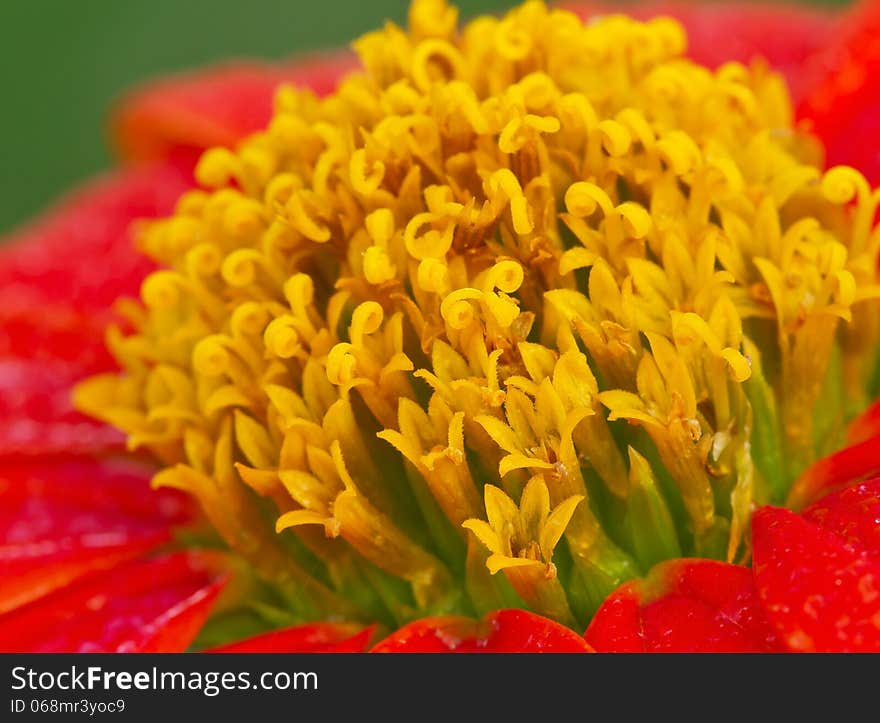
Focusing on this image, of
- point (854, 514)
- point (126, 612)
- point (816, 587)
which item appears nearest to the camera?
point (816, 587)

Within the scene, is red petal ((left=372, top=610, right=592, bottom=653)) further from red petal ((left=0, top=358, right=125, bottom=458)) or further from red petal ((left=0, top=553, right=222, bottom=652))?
red petal ((left=0, top=358, right=125, bottom=458))

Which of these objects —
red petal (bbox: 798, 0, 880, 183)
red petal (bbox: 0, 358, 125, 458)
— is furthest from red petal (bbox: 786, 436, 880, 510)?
red petal (bbox: 0, 358, 125, 458)

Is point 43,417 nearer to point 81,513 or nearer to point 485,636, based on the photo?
point 81,513

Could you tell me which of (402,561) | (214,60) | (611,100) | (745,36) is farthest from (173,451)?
(214,60)

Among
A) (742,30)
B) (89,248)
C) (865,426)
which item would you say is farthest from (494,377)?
(742,30)

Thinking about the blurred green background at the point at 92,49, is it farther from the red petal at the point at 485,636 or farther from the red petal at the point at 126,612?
the red petal at the point at 485,636

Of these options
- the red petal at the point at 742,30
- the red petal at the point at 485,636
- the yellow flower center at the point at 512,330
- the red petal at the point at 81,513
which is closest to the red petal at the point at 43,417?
the red petal at the point at 81,513
